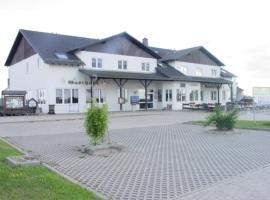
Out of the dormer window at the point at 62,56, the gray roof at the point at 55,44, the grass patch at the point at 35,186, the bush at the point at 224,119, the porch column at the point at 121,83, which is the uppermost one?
the gray roof at the point at 55,44

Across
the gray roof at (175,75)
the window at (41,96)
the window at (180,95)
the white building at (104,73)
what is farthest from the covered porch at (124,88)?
the window at (41,96)

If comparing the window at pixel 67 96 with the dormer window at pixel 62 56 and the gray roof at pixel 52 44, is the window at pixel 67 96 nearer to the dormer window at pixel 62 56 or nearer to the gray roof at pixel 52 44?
the gray roof at pixel 52 44

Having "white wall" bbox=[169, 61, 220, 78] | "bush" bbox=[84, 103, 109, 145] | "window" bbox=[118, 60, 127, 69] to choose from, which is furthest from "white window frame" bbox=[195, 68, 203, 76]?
"bush" bbox=[84, 103, 109, 145]

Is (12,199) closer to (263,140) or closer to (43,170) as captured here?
(43,170)

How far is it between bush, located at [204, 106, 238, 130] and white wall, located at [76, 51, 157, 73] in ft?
68.3

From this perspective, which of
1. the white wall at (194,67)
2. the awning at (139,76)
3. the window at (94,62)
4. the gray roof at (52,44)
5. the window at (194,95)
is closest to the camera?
the gray roof at (52,44)

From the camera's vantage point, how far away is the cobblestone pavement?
6.34 meters

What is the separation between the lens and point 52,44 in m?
35.6

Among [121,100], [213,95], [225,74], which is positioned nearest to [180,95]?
A: [121,100]

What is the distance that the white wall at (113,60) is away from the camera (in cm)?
3456

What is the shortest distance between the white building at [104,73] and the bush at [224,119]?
54.7ft

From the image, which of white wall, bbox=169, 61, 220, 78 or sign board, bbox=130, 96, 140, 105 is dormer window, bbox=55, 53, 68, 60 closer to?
sign board, bbox=130, 96, 140, 105

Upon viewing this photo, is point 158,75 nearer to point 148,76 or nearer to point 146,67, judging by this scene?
point 146,67

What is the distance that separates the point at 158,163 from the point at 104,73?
26.2 m
